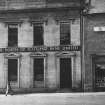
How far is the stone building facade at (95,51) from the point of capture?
25531 millimetres

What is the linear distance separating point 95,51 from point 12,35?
7177mm

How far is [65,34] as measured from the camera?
26.4 metres

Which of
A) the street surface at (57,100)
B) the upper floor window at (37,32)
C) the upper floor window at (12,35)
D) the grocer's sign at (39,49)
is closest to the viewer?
the street surface at (57,100)

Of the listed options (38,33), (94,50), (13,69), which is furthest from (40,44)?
(94,50)

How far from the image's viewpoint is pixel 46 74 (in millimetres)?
26125

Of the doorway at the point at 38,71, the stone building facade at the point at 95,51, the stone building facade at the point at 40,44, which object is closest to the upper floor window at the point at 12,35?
the stone building facade at the point at 40,44

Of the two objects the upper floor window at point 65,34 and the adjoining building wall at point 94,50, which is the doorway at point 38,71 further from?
the adjoining building wall at point 94,50

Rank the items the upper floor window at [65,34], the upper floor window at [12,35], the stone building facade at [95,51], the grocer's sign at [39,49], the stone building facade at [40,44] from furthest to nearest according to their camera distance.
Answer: the upper floor window at [12,35] < the upper floor window at [65,34] < the stone building facade at [40,44] < the grocer's sign at [39,49] < the stone building facade at [95,51]

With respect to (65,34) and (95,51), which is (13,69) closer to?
(65,34)

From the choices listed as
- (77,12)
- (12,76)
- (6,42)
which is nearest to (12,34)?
(6,42)

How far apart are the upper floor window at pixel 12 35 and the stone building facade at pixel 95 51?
5929 mm

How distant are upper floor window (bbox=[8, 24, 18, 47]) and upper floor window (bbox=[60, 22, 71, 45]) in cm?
387

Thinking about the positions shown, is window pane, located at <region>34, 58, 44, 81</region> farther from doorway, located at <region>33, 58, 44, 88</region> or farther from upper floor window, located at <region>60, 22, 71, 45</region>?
upper floor window, located at <region>60, 22, 71, 45</region>

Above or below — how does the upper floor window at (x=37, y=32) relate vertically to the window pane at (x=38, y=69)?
above
